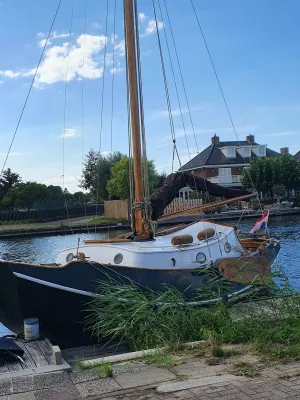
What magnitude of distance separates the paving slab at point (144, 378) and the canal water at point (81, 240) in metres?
11.3

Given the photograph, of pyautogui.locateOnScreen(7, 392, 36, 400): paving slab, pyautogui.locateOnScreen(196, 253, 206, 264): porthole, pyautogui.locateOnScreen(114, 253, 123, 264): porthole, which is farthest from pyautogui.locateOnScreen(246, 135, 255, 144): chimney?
pyautogui.locateOnScreen(7, 392, 36, 400): paving slab

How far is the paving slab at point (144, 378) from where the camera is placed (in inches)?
208

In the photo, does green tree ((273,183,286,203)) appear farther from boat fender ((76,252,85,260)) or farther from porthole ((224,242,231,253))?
boat fender ((76,252,85,260))

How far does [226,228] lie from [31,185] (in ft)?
164

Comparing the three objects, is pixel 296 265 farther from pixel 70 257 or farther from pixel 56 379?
pixel 56 379

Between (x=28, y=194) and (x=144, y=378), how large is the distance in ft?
182

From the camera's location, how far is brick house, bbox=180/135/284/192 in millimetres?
63500

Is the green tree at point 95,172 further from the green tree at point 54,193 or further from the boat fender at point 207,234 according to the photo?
the boat fender at point 207,234

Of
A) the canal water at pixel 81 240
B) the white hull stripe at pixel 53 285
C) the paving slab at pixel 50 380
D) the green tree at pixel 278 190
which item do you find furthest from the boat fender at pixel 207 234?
the green tree at pixel 278 190

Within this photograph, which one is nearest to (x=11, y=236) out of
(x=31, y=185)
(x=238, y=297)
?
(x=31, y=185)

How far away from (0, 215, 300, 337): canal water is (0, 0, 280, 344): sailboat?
5879mm

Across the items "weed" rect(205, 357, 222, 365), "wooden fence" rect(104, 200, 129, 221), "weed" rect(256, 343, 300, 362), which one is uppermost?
"wooden fence" rect(104, 200, 129, 221)

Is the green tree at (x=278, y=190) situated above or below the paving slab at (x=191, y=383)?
above

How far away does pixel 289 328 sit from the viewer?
6602 millimetres
